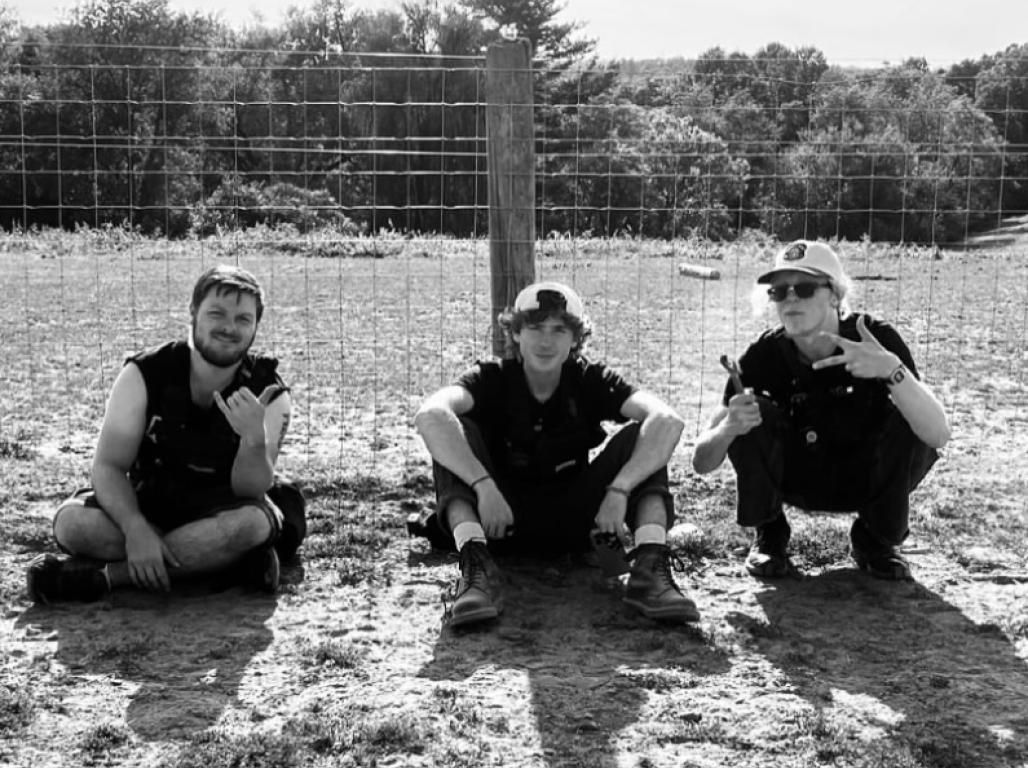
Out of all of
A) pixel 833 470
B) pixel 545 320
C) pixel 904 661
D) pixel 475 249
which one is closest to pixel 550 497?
pixel 545 320

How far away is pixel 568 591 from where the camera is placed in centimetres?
466

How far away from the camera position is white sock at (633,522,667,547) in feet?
14.5

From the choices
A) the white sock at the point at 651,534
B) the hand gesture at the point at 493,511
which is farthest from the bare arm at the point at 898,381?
the hand gesture at the point at 493,511

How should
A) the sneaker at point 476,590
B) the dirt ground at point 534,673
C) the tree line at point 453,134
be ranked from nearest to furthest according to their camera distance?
1. the dirt ground at point 534,673
2. the sneaker at point 476,590
3. the tree line at point 453,134

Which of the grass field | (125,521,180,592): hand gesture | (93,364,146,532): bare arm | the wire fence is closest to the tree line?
the wire fence

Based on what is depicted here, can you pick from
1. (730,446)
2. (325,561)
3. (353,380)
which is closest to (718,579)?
(730,446)

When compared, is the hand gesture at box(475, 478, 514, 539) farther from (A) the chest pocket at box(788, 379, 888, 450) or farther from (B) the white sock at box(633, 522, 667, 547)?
(A) the chest pocket at box(788, 379, 888, 450)

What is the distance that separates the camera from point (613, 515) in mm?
4281

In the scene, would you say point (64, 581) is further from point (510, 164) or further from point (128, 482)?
point (510, 164)

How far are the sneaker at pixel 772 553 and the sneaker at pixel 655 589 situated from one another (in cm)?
54

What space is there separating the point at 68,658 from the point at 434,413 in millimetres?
1444

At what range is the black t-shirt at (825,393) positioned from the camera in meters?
4.71

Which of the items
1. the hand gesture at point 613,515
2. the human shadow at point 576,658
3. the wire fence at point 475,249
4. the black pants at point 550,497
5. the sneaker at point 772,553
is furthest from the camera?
the wire fence at point 475,249

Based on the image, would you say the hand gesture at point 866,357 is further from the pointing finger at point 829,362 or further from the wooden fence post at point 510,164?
the wooden fence post at point 510,164
